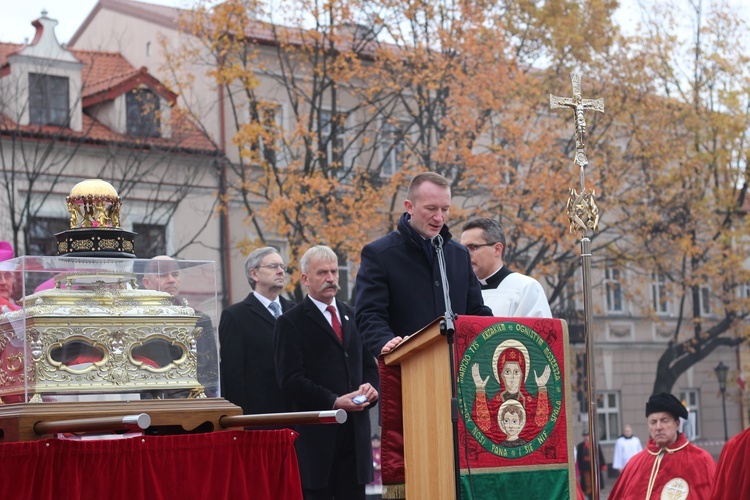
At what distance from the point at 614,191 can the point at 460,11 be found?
20.8 ft

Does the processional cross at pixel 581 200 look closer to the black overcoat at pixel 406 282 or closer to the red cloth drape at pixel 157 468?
the black overcoat at pixel 406 282

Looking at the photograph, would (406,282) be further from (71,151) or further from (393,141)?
(71,151)

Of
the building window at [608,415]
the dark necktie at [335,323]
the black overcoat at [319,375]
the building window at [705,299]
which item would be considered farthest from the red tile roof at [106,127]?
the building window at [608,415]

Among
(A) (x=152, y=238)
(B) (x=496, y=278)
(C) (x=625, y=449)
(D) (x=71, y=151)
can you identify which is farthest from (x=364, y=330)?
(C) (x=625, y=449)

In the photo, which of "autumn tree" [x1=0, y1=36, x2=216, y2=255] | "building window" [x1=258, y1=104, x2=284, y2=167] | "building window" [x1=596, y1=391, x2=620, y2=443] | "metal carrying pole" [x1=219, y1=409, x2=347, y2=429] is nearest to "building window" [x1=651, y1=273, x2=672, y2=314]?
"building window" [x1=596, y1=391, x2=620, y2=443]

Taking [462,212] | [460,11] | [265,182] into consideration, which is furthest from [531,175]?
[265,182]

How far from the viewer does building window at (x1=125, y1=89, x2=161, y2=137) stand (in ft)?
85.5

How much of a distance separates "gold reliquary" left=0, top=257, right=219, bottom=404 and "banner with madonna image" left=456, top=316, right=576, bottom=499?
1.41 meters

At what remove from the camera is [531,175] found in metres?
25.1

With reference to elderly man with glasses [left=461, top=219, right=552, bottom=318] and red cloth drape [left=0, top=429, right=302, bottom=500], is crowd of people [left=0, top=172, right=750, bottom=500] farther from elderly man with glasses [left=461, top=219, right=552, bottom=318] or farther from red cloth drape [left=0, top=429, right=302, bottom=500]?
red cloth drape [left=0, top=429, right=302, bottom=500]

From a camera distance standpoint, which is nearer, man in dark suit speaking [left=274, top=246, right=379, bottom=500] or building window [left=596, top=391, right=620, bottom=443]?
man in dark suit speaking [left=274, top=246, right=379, bottom=500]

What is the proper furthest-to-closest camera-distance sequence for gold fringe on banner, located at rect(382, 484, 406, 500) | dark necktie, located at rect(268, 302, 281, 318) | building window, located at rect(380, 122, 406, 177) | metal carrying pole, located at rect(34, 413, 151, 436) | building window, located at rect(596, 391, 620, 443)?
1. building window, located at rect(596, 391, 620, 443)
2. building window, located at rect(380, 122, 406, 177)
3. dark necktie, located at rect(268, 302, 281, 318)
4. gold fringe on banner, located at rect(382, 484, 406, 500)
5. metal carrying pole, located at rect(34, 413, 151, 436)

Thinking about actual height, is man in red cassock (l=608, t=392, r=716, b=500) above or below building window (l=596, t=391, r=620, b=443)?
above

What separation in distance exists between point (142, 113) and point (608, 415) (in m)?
20.8
